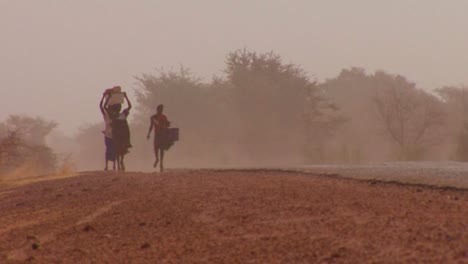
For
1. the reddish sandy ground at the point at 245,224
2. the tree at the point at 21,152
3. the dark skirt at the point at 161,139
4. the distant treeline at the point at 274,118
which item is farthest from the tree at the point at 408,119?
the reddish sandy ground at the point at 245,224

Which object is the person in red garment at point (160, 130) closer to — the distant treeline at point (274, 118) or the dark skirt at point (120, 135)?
the dark skirt at point (120, 135)

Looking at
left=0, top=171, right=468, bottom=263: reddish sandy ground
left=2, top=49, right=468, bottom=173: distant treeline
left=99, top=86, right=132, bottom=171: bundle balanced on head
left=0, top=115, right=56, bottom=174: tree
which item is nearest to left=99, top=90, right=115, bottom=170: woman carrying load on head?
left=99, top=86, right=132, bottom=171: bundle balanced on head

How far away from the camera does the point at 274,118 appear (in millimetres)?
56688

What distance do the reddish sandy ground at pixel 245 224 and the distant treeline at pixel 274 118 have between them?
34381 millimetres

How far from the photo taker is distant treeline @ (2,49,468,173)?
5094cm

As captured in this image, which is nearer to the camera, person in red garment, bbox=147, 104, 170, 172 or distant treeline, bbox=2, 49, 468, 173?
person in red garment, bbox=147, 104, 170, 172

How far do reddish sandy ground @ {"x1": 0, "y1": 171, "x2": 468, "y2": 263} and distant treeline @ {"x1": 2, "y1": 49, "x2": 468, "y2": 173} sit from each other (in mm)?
34381

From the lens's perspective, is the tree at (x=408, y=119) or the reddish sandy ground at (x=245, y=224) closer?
the reddish sandy ground at (x=245, y=224)

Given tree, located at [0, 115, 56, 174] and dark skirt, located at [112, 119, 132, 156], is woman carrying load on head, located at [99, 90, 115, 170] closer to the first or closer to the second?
dark skirt, located at [112, 119, 132, 156]

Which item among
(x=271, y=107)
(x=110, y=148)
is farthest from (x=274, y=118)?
(x=110, y=148)

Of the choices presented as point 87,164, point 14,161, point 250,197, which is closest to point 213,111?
point 87,164

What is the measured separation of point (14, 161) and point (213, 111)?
→ 36740mm

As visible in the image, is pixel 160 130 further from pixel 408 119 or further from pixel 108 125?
pixel 408 119

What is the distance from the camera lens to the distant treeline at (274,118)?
50938mm
